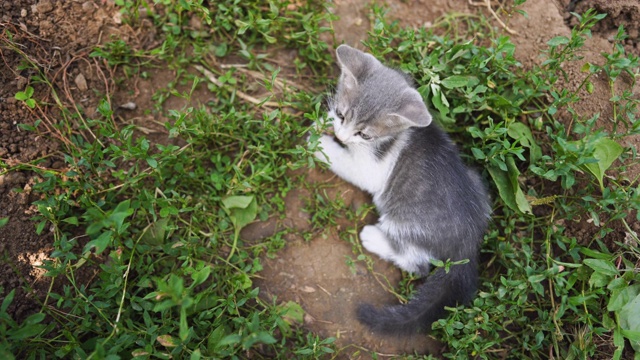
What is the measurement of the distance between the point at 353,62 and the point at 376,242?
126 centimetres

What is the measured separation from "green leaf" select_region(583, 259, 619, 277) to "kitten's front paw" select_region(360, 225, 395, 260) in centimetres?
125

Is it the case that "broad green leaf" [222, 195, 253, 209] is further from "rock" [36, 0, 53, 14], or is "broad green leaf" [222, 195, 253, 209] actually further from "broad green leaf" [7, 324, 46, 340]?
"rock" [36, 0, 53, 14]

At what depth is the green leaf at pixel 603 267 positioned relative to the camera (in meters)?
2.72

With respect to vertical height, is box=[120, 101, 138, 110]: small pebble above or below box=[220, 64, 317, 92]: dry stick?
below

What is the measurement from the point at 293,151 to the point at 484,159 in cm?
138

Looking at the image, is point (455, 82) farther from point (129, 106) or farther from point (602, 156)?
point (129, 106)

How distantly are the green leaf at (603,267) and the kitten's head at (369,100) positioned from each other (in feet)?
4.73

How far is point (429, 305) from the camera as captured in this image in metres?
2.87

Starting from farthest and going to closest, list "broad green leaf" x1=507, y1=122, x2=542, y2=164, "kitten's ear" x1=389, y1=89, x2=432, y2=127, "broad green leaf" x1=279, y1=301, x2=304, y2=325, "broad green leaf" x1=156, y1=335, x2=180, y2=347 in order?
"broad green leaf" x1=507, y1=122, x2=542, y2=164 < "broad green leaf" x1=279, y1=301, x2=304, y2=325 < "kitten's ear" x1=389, y1=89, x2=432, y2=127 < "broad green leaf" x1=156, y1=335, x2=180, y2=347

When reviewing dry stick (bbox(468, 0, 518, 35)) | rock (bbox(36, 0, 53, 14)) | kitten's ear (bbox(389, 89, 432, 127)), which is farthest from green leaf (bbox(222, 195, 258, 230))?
dry stick (bbox(468, 0, 518, 35))

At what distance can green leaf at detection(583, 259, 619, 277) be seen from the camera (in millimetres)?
2721

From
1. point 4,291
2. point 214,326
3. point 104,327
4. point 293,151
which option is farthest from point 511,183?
point 4,291

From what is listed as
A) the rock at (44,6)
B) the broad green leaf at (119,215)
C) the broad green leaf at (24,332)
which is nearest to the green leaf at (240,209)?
the broad green leaf at (119,215)

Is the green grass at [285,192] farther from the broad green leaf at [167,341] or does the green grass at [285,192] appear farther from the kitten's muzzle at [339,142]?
the kitten's muzzle at [339,142]
